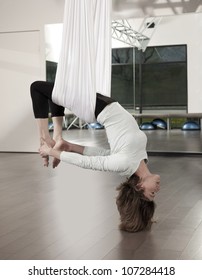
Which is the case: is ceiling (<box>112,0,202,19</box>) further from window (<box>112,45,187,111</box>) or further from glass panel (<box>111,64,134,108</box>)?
glass panel (<box>111,64,134,108</box>)

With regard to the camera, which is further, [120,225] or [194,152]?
[194,152]

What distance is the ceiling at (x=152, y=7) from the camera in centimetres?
648

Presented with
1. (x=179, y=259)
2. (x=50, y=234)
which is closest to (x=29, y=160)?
(x=50, y=234)

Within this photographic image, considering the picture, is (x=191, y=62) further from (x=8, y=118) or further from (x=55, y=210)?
(x=55, y=210)

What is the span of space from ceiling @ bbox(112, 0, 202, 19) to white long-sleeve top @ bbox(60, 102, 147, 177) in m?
Answer: 3.98

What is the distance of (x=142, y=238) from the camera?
9.81 feet

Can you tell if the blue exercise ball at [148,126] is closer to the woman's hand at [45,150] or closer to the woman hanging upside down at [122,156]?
the woman hanging upside down at [122,156]

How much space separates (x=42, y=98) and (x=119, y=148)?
702 mm

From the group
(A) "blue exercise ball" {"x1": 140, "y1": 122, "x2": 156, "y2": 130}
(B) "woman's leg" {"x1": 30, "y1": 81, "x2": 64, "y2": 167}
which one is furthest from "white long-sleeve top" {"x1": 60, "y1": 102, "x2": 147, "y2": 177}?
(A) "blue exercise ball" {"x1": 140, "y1": 122, "x2": 156, "y2": 130}

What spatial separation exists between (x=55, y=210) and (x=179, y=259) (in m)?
1.43

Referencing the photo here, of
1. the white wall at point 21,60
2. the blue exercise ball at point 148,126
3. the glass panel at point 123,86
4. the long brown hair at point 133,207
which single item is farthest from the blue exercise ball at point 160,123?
the long brown hair at point 133,207

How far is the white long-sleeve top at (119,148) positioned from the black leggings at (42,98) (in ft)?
1.25

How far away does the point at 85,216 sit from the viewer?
351cm

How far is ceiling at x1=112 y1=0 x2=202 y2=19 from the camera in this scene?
648 centimetres
